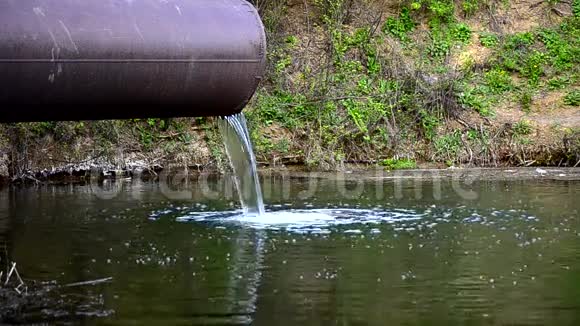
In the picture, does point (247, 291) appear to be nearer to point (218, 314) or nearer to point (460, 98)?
point (218, 314)

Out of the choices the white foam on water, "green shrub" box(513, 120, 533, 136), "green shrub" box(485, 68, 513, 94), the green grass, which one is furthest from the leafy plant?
the white foam on water

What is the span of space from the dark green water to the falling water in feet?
1.13

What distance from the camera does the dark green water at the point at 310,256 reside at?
8.03m

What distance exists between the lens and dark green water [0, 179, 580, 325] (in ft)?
26.3

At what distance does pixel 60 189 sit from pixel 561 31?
12.7 metres

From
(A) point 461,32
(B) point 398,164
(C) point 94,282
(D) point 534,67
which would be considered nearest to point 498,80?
(D) point 534,67

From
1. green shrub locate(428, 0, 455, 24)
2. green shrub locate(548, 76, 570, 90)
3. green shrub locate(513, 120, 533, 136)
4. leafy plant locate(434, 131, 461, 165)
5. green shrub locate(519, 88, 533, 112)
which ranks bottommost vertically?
leafy plant locate(434, 131, 461, 165)

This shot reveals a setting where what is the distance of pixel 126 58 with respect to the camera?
8.37 metres

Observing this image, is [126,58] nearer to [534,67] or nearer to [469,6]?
[534,67]

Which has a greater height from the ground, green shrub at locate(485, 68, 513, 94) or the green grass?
green shrub at locate(485, 68, 513, 94)

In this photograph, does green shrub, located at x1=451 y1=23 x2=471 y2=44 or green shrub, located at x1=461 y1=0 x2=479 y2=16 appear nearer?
green shrub, located at x1=451 y1=23 x2=471 y2=44

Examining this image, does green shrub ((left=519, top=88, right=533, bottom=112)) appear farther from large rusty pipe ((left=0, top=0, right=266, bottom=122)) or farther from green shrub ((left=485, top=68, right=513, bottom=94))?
large rusty pipe ((left=0, top=0, right=266, bottom=122))

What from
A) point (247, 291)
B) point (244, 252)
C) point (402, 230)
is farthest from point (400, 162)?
point (247, 291)

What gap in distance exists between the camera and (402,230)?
41.0 feet
